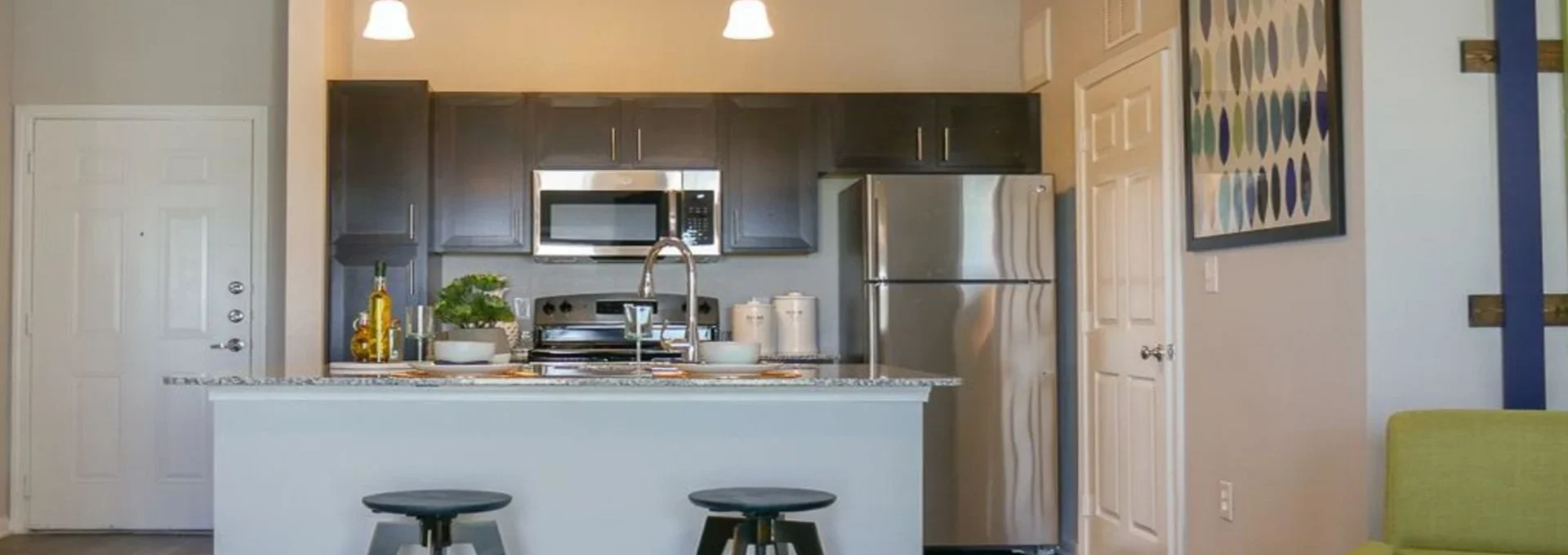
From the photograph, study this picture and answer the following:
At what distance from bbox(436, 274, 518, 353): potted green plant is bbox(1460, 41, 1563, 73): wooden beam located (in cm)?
264

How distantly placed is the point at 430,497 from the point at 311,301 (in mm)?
2588

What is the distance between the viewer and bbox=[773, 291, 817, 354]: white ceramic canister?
19.3ft

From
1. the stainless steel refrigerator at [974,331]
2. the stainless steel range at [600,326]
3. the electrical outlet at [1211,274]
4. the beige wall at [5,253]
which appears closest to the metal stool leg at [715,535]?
the electrical outlet at [1211,274]

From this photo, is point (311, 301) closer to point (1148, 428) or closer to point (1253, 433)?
point (1148, 428)

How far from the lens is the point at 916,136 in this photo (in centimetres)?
581

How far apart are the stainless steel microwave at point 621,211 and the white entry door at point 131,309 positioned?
1.34m

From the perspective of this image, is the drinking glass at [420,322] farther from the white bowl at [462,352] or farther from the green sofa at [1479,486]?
the green sofa at [1479,486]

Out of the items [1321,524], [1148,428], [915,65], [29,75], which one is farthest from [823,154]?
[29,75]

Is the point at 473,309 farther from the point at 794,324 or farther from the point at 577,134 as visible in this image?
the point at 794,324

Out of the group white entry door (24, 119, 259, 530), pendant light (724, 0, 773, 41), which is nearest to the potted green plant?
pendant light (724, 0, 773, 41)

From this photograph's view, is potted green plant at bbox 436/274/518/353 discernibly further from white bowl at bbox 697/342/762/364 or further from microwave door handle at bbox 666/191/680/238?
microwave door handle at bbox 666/191/680/238

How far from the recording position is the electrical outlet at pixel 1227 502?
4141 mm

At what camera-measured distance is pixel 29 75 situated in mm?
6090

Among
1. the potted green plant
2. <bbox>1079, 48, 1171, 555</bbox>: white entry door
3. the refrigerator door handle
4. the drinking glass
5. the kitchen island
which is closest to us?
the kitchen island
